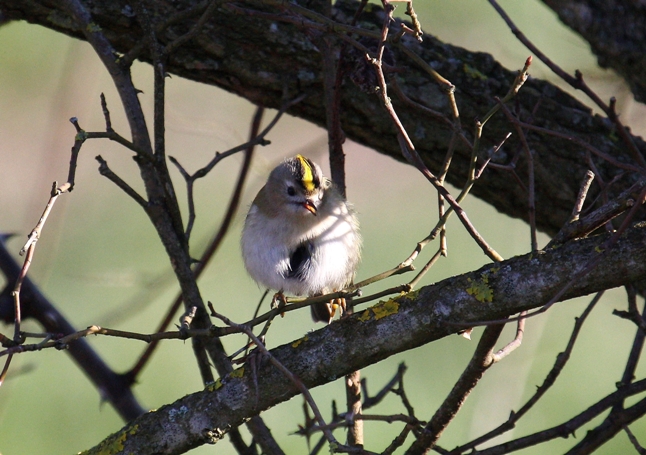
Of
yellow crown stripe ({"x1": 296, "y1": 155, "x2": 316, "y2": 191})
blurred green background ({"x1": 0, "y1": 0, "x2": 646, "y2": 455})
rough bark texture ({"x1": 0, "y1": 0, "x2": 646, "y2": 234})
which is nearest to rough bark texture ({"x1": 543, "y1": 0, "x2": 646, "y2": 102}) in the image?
rough bark texture ({"x1": 0, "y1": 0, "x2": 646, "y2": 234})

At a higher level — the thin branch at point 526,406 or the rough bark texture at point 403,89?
the rough bark texture at point 403,89

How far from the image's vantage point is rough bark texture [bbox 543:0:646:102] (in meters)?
3.02

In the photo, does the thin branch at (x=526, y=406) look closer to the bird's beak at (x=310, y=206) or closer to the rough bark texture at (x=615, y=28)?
the bird's beak at (x=310, y=206)

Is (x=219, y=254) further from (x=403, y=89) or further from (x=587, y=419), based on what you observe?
(x=587, y=419)

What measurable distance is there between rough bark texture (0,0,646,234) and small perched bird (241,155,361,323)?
0.92 ft

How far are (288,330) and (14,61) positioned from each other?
3617 millimetres

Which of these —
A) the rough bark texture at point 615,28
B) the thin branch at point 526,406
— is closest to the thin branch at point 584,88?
the thin branch at point 526,406

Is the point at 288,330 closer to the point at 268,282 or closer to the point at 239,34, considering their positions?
the point at 268,282

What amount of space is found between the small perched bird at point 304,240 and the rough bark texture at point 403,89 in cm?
28

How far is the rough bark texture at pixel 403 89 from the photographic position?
2881mm

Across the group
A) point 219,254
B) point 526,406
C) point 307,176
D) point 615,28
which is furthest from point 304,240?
point 219,254

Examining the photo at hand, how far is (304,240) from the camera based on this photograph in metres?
3.02

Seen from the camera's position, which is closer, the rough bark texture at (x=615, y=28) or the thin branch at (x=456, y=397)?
the thin branch at (x=456, y=397)

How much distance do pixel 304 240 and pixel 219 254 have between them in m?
3.80
